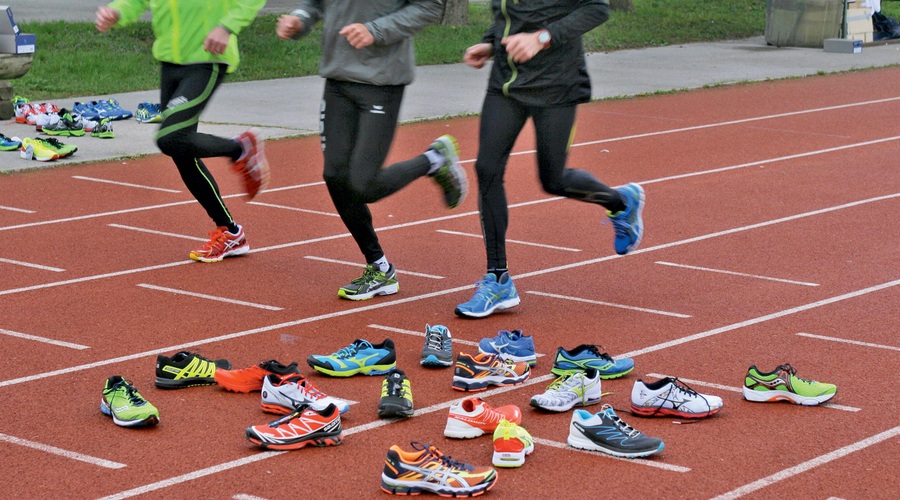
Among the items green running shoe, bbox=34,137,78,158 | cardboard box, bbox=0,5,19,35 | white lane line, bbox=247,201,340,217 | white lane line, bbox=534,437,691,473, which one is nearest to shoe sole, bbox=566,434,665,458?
white lane line, bbox=534,437,691,473

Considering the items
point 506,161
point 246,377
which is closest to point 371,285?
point 506,161

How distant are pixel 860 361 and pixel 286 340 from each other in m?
2.82

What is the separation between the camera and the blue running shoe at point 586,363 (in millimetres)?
5672

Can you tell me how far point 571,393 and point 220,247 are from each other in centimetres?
350

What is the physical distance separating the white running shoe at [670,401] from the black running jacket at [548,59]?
6.68ft

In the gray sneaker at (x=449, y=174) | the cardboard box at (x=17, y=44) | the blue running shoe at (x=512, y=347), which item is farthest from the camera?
the cardboard box at (x=17, y=44)

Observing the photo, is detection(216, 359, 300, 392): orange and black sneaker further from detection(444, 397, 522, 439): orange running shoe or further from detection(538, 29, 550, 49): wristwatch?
detection(538, 29, 550, 49): wristwatch

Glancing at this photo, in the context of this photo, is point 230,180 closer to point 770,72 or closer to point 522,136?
point 522,136

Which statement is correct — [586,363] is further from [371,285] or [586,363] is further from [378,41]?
[378,41]

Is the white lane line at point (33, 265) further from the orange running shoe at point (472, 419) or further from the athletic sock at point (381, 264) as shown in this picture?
the orange running shoe at point (472, 419)

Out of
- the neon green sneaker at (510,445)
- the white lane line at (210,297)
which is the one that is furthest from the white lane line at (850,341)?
the white lane line at (210,297)

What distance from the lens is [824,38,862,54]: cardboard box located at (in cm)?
2256

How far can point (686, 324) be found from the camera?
6.65 metres

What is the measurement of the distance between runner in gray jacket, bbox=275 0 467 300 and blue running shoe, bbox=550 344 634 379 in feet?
5.39
